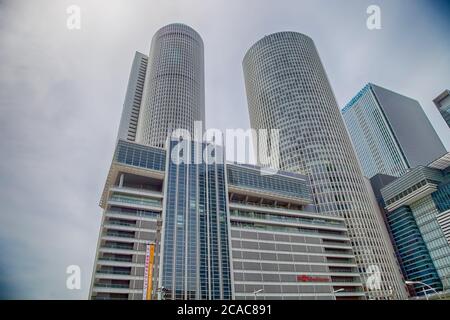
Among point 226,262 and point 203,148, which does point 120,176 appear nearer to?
point 203,148

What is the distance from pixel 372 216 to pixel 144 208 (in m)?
94.1

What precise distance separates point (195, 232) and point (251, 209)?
22388 mm

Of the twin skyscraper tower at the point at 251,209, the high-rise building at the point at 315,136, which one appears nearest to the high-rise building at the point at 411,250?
the high-rise building at the point at 315,136

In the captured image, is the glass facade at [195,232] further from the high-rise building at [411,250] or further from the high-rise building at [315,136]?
the high-rise building at [411,250]

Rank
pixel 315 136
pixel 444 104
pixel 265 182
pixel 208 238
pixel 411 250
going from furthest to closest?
pixel 444 104, pixel 315 136, pixel 411 250, pixel 265 182, pixel 208 238

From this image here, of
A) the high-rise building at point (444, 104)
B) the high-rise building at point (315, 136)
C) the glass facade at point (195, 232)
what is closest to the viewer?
the glass facade at point (195, 232)

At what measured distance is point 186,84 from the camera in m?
161

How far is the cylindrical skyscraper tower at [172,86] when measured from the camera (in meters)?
142

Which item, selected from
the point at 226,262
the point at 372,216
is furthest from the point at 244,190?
the point at 372,216

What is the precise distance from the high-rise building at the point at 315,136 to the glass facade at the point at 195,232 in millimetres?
53753

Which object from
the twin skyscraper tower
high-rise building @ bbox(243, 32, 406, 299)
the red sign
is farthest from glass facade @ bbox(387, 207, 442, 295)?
the red sign

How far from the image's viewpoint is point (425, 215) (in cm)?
12975

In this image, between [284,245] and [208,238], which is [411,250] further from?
[208,238]

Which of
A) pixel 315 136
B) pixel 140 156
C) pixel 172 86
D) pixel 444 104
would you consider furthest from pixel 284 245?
pixel 444 104
